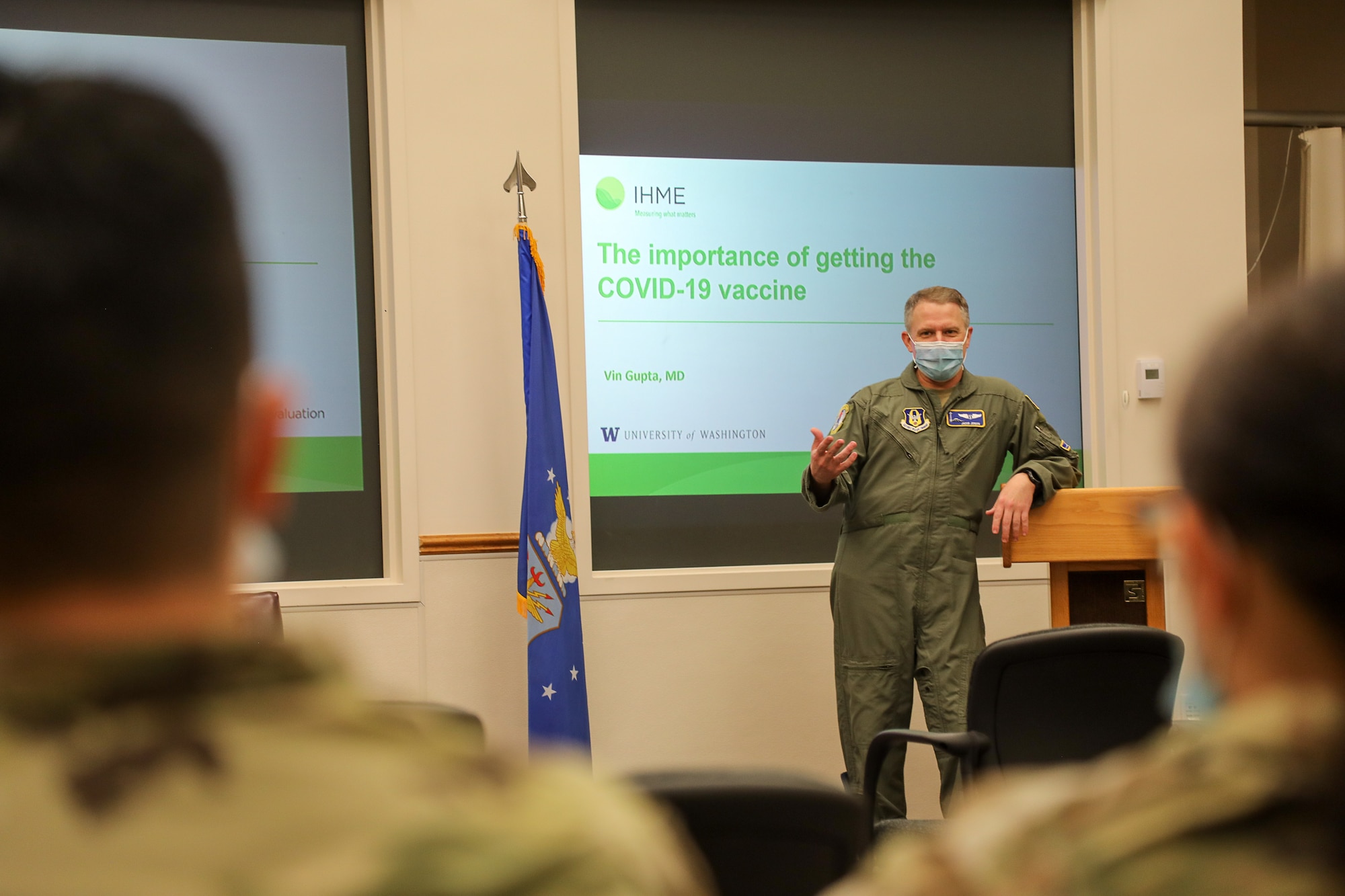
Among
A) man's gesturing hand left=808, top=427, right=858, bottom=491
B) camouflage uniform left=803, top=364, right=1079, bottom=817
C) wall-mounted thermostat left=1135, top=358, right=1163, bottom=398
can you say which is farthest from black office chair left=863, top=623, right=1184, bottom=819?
wall-mounted thermostat left=1135, top=358, right=1163, bottom=398

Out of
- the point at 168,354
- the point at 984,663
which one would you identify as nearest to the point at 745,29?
the point at 984,663

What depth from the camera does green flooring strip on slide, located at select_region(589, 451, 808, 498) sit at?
4.91 meters

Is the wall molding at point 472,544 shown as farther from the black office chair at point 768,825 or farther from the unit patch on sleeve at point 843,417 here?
the black office chair at point 768,825

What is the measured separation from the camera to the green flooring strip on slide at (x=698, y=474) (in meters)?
4.91

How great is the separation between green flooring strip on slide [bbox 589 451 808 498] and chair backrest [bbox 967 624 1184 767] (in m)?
2.69

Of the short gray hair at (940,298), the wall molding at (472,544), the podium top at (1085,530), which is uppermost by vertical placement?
the short gray hair at (940,298)

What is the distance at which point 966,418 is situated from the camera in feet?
13.3

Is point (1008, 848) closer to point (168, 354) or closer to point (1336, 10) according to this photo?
point (168, 354)

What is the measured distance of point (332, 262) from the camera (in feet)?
15.6

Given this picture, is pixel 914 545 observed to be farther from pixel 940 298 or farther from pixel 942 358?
pixel 940 298

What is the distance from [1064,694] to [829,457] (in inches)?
58.3

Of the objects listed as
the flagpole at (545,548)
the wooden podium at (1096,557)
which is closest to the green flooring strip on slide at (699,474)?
the flagpole at (545,548)

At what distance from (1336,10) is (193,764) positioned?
820 centimetres

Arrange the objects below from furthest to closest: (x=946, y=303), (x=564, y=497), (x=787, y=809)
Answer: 1. (x=564, y=497)
2. (x=946, y=303)
3. (x=787, y=809)
